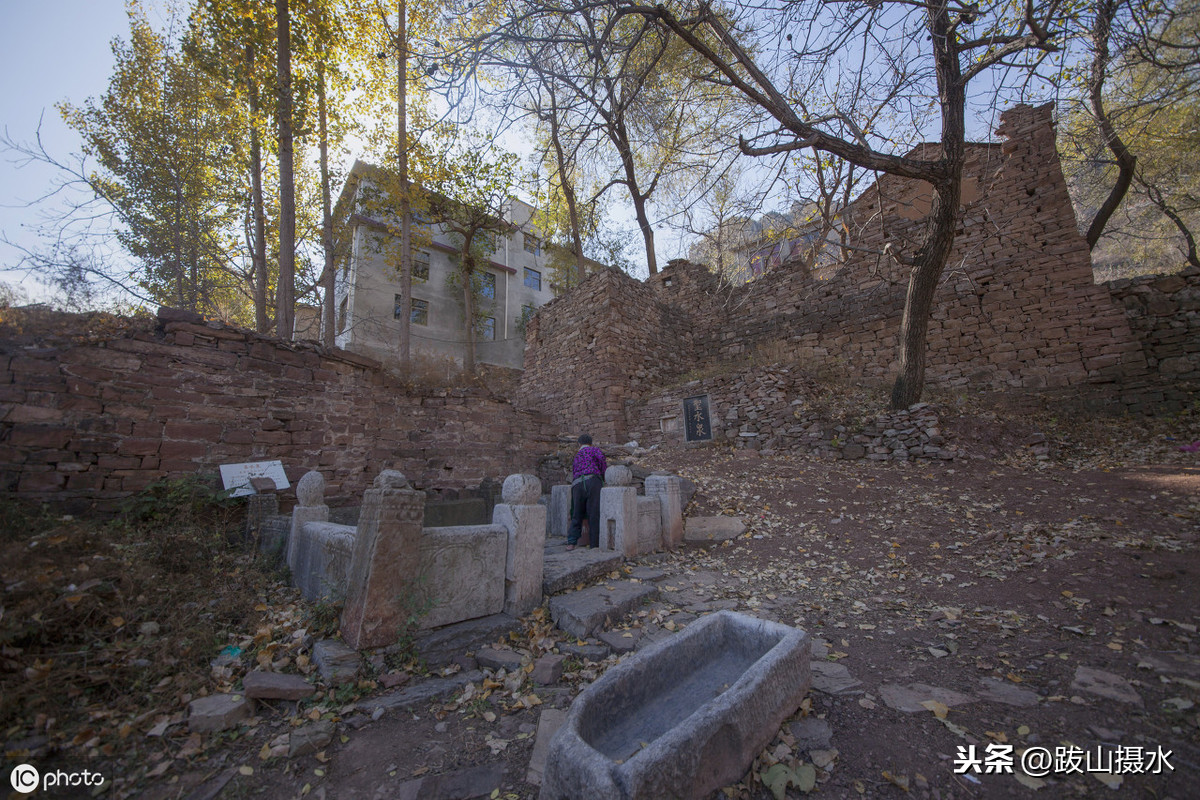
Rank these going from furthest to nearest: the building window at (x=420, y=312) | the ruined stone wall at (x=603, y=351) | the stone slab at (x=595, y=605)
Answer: the building window at (x=420, y=312)
the ruined stone wall at (x=603, y=351)
the stone slab at (x=595, y=605)

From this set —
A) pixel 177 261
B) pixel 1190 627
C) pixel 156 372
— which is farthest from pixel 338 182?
pixel 1190 627

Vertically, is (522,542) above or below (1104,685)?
above

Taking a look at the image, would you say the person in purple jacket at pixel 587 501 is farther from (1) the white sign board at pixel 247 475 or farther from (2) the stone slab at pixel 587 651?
(1) the white sign board at pixel 247 475

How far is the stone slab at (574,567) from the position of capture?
3965 millimetres

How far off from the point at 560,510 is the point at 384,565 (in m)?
3.41

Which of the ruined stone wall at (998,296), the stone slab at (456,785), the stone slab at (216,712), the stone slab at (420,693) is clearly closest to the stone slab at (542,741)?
the stone slab at (456,785)

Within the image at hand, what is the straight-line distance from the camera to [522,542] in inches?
144

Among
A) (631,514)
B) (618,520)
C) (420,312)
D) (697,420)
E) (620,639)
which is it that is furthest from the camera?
(420,312)

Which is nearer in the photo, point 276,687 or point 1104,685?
point 1104,685

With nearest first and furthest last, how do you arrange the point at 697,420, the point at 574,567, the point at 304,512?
the point at 574,567 → the point at 304,512 → the point at 697,420

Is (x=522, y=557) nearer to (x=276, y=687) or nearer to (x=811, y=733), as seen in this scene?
(x=276, y=687)

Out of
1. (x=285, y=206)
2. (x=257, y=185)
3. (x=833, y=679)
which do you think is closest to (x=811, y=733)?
(x=833, y=679)

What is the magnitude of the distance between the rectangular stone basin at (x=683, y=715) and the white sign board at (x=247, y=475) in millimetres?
5787

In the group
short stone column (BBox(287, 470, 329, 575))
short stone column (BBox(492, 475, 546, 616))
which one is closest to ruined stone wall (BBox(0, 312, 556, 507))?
short stone column (BBox(287, 470, 329, 575))
